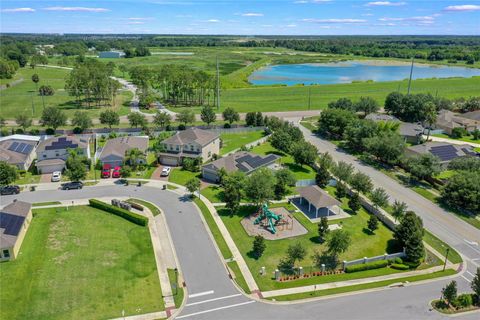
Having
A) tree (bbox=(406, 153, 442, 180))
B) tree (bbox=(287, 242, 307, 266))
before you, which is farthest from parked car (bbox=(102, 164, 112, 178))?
tree (bbox=(406, 153, 442, 180))

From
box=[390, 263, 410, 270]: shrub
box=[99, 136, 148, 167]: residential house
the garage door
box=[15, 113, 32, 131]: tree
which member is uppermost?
box=[15, 113, 32, 131]: tree

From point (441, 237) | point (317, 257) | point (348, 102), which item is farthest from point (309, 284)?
point (348, 102)

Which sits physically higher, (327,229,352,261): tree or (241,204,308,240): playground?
(327,229,352,261): tree

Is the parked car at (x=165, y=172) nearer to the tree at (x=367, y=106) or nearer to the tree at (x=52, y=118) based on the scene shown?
the tree at (x=52, y=118)

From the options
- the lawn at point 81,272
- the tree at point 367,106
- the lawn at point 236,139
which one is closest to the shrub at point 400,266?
the lawn at point 81,272

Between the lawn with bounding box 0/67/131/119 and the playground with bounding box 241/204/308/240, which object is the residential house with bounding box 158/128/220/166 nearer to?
the playground with bounding box 241/204/308/240

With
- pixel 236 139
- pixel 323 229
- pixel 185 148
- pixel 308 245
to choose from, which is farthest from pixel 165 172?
pixel 323 229

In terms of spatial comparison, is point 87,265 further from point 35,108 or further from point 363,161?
point 35,108
